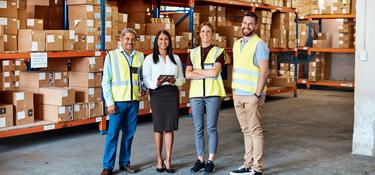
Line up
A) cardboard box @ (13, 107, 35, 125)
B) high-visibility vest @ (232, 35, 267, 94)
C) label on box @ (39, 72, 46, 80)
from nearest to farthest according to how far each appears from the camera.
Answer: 1. high-visibility vest @ (232, 35, 267, 94)
2. cardboard box @ (13, 107, 35, 125)
3. label on box @ (39, 72, 46, 80)

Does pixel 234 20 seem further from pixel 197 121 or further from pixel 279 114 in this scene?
pixel 197 121

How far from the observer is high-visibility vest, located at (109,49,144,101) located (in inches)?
215

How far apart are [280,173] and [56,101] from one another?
11.8ft

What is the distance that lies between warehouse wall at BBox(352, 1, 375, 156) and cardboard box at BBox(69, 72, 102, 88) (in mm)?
3991

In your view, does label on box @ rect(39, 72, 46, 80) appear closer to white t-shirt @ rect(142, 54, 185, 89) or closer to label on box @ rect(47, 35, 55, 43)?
label on box @ rect(47, 35, 55, 43)

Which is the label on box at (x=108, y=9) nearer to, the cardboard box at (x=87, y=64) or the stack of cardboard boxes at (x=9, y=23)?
the cardboard box at (x=87, y=64)

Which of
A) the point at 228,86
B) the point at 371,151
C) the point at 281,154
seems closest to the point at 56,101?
the point at 281,154

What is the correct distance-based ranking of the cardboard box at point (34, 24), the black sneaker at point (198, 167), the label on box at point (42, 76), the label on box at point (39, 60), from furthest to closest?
the label on box at point (42, 76) < the cardboard box at point (34, 24) < the label on box at point (39, 60) < the black sneaker at point (198, 167)

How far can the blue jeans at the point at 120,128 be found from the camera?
5.47m

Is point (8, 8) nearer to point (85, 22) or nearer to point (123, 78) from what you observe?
point (85, 22)

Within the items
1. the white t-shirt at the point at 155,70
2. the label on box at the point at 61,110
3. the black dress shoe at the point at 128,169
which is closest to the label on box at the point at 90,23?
the label on box at the point at 61,110

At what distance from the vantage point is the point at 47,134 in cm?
833

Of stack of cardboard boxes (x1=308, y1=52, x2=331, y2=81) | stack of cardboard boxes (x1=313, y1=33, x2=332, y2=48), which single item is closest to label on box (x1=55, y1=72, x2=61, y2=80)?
stack of cardboard boxes (x1=313, y1=33, x2=332, y2=48)

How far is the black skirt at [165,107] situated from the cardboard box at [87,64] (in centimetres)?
269
